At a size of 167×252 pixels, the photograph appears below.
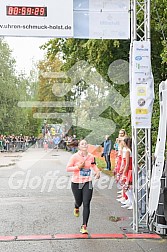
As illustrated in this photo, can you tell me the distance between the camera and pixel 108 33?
8.05 metres

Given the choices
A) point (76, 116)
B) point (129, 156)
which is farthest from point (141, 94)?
point (76, 116)

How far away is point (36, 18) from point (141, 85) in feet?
7.26

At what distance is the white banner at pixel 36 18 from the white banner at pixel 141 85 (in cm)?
128

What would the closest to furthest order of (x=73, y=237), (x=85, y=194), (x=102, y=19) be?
(x=73, y=237) < (x=85, y=194) < (x=102, y=19)

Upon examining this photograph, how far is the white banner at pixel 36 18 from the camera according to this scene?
767cm

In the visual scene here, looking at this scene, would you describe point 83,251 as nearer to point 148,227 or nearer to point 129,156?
point 148,227

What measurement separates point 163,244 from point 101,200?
4.35 metres

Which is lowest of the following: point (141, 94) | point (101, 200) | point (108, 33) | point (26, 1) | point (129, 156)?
point (101, 200)

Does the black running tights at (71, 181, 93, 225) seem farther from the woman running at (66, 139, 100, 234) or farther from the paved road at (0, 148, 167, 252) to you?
the paved road at (0, 148, 167, 252)

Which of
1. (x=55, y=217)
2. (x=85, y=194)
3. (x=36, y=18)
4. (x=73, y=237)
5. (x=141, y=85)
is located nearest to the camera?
(x=73, y=237)

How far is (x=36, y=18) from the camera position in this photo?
773 cm

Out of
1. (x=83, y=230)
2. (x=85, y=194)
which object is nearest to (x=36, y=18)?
(x=85, y=194)

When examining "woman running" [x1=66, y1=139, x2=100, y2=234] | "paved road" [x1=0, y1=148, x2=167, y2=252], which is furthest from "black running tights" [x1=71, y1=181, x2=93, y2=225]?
"paved road" [x1=0, y1=148, x2=167, y2=252]

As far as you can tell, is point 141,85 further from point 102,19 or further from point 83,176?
point 83,176
